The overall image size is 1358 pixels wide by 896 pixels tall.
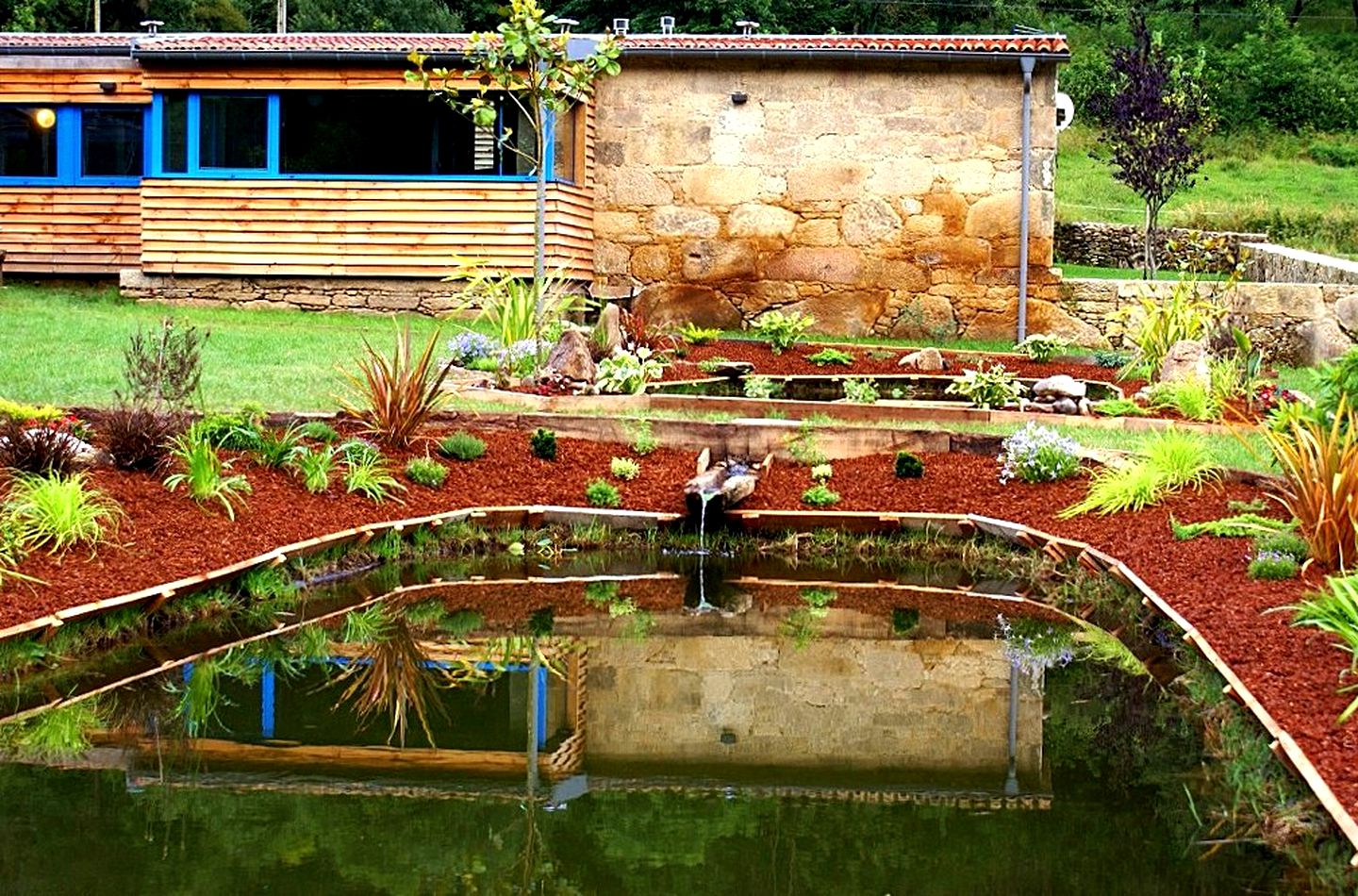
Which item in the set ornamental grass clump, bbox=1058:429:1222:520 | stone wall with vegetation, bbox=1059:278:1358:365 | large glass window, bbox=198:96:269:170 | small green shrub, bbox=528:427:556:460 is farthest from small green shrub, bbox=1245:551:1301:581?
large glass window, bbox=198:96:269:170

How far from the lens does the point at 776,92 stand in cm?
1969

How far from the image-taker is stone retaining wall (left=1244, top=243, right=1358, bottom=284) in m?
18.4

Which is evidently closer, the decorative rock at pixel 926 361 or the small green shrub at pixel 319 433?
the small green shrub at pixel 319 433

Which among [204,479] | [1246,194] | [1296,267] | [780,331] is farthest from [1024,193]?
[1246,194]

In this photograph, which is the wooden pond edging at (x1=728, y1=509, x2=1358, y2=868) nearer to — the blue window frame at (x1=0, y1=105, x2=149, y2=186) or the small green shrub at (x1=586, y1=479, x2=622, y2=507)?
the small green shrub at (x1=586, y1=479, x2=622, y2=507)

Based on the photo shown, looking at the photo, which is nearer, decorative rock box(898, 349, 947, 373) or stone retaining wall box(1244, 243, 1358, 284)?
decorative rock box(898, 349, 947, 373)

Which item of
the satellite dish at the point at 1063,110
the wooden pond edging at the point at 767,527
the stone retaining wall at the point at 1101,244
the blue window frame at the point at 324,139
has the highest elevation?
the satellite dish at the point at 1063,110

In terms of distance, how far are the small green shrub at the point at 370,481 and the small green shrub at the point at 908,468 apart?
3195mm

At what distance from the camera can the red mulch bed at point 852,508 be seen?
6.97 meters

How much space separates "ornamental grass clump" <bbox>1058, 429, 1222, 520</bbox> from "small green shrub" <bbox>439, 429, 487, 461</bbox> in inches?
149

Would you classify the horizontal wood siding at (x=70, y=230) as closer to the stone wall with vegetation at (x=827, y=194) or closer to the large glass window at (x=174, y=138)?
the large glass window at (x=174, y=138)

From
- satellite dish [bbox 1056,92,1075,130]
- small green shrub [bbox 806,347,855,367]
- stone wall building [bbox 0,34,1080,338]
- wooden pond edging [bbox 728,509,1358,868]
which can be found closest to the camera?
wooden pond edging [bbox 728,509,1358,868]

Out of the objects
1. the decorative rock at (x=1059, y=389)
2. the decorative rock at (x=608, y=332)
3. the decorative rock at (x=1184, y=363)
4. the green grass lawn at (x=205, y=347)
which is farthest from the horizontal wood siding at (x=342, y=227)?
the decorative rock at (x=1184, y=363)

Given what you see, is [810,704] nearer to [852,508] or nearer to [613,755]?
[613,755]
